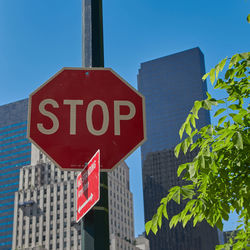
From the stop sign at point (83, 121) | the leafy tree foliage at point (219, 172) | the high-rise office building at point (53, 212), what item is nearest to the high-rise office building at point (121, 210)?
the high-rise office building at point (53, 212)

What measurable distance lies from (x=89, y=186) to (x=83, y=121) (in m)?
0.77

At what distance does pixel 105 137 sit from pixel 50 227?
5780 inches

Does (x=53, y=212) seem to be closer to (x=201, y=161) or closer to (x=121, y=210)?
(x=121, y=210)

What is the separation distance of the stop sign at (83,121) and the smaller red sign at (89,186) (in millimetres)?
321

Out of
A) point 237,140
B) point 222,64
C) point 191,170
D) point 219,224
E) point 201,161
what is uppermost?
point 222,64

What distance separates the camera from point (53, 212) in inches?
5837

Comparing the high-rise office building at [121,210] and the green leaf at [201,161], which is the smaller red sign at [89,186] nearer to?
the green leaf at [201,161]

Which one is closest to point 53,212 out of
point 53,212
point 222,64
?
point 53,212

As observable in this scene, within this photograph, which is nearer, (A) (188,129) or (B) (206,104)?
(B) (206,104)

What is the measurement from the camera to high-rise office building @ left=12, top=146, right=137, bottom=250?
144 meters

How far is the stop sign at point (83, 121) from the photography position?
14.7 feet

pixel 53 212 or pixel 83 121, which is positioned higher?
pixel 53 212

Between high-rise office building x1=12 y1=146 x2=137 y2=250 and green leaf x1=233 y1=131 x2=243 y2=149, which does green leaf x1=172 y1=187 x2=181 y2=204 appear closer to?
green leaf x1=233 y1=131 x2=243 y2=149

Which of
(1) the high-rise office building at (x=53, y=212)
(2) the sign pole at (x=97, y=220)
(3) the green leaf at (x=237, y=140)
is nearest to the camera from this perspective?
(2) the sign pole at (x=97, y=220)
